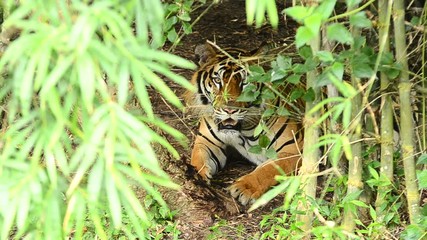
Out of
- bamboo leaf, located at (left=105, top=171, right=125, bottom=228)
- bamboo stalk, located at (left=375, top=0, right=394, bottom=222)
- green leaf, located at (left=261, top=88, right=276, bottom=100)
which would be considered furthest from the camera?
green leaf, located at (left=261, top=88, right=276, bottom=100)

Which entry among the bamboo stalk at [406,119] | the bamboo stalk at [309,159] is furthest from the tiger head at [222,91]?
the bamboo stalk at [406,119]

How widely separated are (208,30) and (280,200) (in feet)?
7.77

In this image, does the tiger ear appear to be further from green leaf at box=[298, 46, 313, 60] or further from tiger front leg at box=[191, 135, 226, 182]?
green leaf at box=[298, 46, 313, 60]

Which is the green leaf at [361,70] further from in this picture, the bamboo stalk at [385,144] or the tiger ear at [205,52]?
the tiger ear at [205,52]

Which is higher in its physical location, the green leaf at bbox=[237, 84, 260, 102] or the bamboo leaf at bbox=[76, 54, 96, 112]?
the bamboo leaf at bbox=[76, 54, 96, 112]

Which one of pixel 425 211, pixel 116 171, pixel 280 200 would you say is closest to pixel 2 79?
pixel 116 171

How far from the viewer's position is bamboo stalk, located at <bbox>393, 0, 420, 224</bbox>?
2.66 m

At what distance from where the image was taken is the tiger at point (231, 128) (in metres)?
4.20

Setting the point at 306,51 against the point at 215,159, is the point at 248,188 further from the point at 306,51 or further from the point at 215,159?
the point at 306,51

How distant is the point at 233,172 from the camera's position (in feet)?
15.3

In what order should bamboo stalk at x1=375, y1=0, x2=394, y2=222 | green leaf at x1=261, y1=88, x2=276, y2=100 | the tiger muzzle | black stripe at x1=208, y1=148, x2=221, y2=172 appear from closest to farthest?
1. bamboo stalk at x1=375, y1=0, x2=394, y2=222
2. green leaf at x1=261, y1=88, x2=276, y2=100
3. the tiger muzzle
4. black stripe at x1=208, y1=148, x2=221, y2=172

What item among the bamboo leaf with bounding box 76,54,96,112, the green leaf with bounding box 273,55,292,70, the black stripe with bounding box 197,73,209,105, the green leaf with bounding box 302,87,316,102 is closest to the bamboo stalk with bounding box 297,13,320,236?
the green leaf with bounding box 302,87,316,102

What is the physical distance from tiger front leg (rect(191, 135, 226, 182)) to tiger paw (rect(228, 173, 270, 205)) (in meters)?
0.23

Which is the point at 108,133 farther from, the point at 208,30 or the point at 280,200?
the point at 208,30
